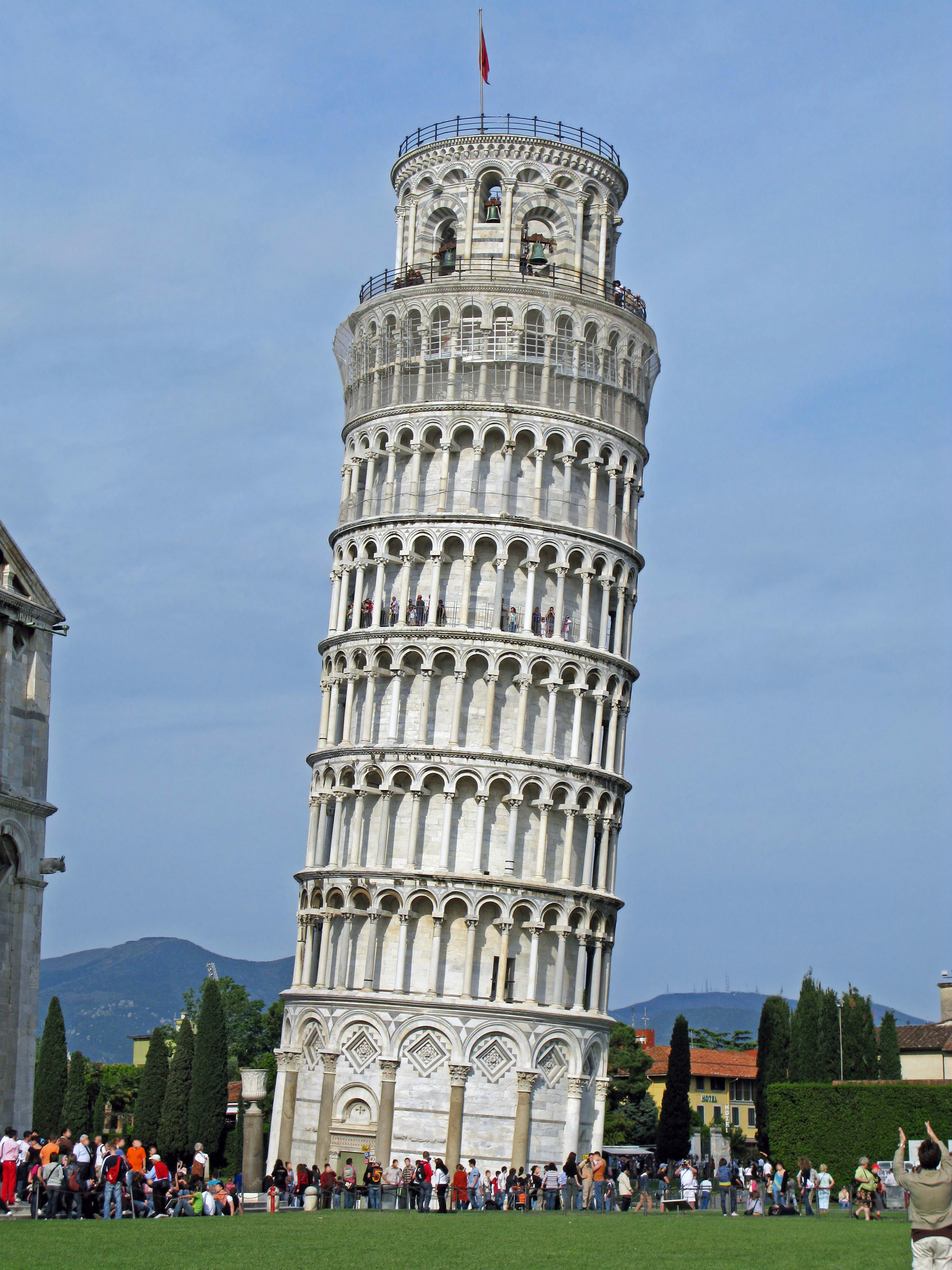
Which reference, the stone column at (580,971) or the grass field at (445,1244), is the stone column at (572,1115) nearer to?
the stone column at (580,971)

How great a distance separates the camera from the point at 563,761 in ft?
194

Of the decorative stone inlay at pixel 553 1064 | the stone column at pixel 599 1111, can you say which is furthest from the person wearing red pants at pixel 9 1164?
the stone column at pixel 599 1111

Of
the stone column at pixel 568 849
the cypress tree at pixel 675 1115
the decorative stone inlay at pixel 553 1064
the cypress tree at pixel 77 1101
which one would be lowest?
the cypress tree at pixel 77 1101

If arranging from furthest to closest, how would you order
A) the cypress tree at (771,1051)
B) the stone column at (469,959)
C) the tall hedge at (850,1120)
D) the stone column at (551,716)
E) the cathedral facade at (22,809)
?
1. the cypress tree at (771,1051)
2. the tall hedge at (850,1120)
3. the stone column at (551,716)
4. the stone column at (469,959)
5. the cathedral facade at (22,809)

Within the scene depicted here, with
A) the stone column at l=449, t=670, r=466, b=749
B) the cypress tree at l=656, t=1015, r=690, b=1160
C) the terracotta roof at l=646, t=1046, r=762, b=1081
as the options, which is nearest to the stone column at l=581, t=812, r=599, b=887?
the stone column at l=449, t=670, r=466, b=749

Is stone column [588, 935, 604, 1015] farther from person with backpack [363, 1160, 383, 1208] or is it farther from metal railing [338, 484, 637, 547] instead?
metal railing [338, 484, 637, 547]

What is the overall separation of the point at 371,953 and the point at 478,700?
884cm

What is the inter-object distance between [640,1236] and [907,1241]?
4.38 metres

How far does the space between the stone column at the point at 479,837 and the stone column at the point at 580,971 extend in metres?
4.01

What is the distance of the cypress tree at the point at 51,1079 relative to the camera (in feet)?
270

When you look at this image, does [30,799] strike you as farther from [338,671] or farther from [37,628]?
[338,671]

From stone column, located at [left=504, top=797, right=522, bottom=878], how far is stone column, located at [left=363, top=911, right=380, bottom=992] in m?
4.42

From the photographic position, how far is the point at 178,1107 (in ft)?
274

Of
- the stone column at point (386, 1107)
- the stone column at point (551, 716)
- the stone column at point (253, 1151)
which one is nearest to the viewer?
the stone column at point (253, 1151)
